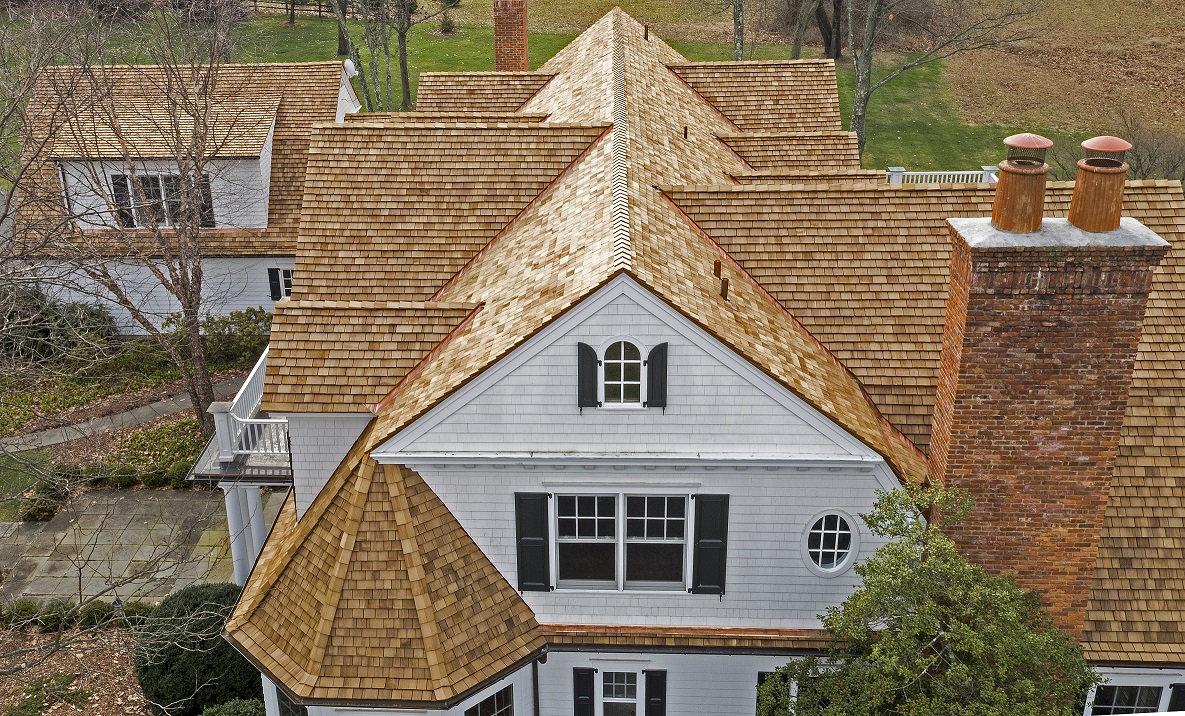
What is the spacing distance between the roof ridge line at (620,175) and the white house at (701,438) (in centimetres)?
8

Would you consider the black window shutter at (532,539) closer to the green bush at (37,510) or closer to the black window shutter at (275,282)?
the green bush at (37,510)

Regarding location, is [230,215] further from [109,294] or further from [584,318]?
[584,318]

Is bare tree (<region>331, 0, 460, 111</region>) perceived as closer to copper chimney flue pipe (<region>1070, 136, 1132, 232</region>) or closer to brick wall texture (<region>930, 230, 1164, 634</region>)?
brick wall texture (<region>930, 230, 1164, 634</region>)

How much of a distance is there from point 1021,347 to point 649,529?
5.55 metres

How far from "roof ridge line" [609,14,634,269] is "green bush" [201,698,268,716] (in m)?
9.77

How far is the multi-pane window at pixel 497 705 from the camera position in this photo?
49.4ft

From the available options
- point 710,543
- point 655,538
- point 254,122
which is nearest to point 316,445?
point 655,538

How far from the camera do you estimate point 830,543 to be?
14875 millimetres

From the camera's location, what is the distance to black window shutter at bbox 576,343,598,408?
13892 millimetres

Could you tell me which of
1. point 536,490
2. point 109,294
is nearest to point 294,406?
point 536,490

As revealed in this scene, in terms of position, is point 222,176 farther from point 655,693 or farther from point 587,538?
point 655,693

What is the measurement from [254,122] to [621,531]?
2289cm

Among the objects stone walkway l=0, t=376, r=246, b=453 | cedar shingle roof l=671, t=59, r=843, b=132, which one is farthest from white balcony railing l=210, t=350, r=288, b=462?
cedar shingle roof l=671, t=59, r=843, b=132

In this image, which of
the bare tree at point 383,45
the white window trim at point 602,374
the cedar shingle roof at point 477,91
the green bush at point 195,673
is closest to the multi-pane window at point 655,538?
the white window trim at point 602,374
